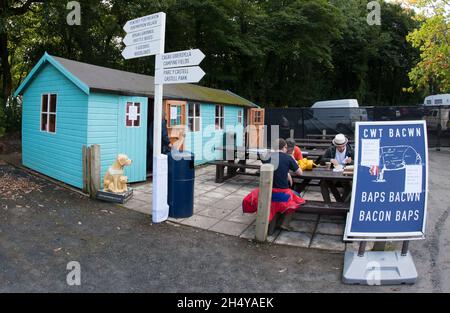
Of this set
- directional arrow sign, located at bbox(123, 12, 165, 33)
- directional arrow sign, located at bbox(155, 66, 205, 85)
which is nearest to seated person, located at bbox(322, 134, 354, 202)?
directional arrow sign, located at bbox(155, 66, 205, 85)

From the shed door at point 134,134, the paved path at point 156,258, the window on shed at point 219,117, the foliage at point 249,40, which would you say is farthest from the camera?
the foliage at point 249,40

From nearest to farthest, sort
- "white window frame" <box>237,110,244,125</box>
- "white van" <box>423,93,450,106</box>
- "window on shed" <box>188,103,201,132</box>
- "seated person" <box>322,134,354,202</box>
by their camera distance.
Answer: "seated person" <box>322,134,354,202</box> → "window on shed" <box>188,103,201,132</box> → "white window frame" <box>237,110,244,125</box> → "white van" <box>423,93,450,106</box>

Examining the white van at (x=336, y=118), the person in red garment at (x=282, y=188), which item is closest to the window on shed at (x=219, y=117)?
the white van at (x=336, y=118)

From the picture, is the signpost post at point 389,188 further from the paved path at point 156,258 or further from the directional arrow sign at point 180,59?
the directional arrow sign at point 180,59

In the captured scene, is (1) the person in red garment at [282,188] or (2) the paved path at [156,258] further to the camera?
(1) the person in red garment at [282,188]

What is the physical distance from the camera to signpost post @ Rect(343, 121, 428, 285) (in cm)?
424

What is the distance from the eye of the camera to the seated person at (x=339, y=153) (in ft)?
21.7

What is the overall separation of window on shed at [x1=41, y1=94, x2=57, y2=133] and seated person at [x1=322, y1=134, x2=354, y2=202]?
6.59 meters

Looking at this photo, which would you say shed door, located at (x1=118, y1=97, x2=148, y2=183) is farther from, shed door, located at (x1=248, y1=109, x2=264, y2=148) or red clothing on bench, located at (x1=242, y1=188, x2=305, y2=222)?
shed door, located at (x1=248, y1=109, x2=264, y2=148)

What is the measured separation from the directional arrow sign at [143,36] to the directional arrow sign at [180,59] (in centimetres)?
33

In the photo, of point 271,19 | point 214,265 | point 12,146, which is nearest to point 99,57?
point 12,146

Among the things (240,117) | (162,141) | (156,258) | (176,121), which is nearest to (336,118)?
(240,117)

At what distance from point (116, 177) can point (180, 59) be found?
2839mm
